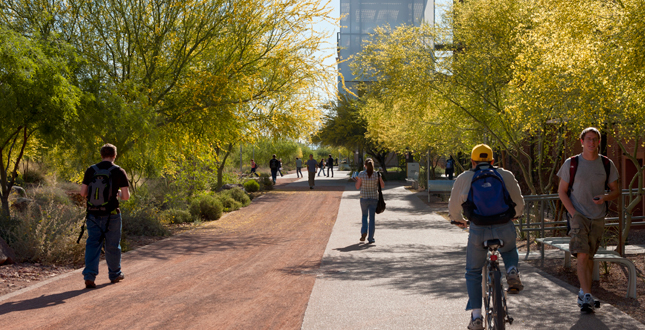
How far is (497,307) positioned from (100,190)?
5320 mm

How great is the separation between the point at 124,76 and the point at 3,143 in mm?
4190

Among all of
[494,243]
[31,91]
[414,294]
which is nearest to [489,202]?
[494,243]

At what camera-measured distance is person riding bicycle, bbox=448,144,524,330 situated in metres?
4.79

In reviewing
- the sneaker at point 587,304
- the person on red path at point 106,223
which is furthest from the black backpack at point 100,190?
the sneaker at point 587,304

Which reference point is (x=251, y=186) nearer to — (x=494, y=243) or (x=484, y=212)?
(x=484, y=212)

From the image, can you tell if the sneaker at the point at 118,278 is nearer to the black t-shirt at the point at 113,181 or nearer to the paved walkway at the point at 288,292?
the paved walkway at the point at 288,292

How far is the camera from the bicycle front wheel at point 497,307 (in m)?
4.42

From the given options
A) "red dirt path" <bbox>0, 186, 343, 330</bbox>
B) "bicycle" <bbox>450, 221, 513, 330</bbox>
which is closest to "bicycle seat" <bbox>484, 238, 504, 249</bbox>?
"bicycle" <bbox>450, 221, 513, 330</bbox>

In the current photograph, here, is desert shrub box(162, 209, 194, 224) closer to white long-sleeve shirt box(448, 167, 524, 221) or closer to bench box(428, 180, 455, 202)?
bench box(428, 180, 455, 202)

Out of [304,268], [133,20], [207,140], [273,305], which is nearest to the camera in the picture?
[273,305]

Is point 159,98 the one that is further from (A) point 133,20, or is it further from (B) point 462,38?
(B) point 462,38

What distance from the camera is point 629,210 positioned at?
864 centimetres

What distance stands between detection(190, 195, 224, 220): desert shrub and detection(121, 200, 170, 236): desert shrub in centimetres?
325

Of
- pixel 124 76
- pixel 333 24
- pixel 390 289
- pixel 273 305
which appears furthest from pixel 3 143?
pixel 333 24
